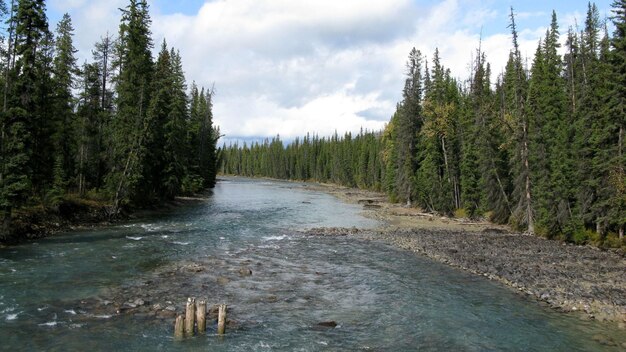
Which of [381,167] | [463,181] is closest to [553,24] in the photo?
[463,181]

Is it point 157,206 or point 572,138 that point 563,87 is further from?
point 157,206

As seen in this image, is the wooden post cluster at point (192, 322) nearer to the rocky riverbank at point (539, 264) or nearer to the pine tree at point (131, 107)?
the rocky riverbank at point (539, 264)

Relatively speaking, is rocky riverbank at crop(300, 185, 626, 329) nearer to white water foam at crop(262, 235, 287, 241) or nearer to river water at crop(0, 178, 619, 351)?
river water at crop(0, 178, 619, 351)

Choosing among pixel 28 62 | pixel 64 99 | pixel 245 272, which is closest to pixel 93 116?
pixel 64 99

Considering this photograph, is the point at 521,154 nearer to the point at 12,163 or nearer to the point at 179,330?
the point at 179,330

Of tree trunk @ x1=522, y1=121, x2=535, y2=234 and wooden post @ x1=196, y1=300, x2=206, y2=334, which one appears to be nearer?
wooden post @ x1=196, y1=300, x2=206, y2=334

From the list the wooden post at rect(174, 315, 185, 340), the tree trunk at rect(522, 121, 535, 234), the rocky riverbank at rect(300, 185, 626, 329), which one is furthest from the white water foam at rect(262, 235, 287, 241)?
the tree trunk at rect(522, 121, 535, 234)

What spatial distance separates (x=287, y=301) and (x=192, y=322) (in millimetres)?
5248

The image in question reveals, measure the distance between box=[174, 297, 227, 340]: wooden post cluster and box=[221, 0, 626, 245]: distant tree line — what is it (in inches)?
1124

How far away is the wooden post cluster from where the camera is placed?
1336 cm

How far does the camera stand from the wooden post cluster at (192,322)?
43.8 feet

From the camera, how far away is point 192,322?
13625 mm

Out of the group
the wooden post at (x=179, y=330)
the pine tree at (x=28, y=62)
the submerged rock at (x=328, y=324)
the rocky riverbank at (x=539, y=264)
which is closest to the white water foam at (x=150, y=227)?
the pine tree at (x=28, y=62)

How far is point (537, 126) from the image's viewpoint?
4031cm
